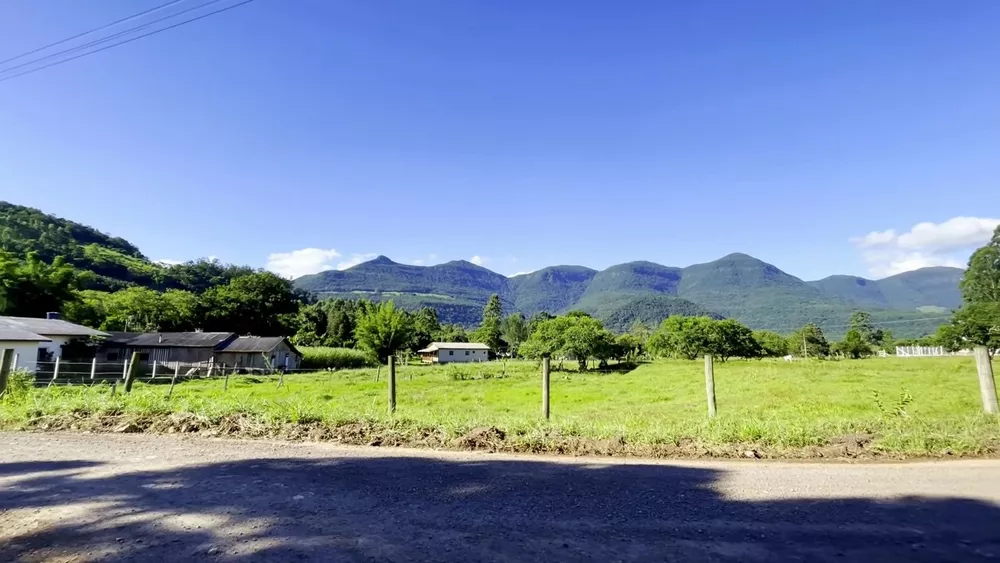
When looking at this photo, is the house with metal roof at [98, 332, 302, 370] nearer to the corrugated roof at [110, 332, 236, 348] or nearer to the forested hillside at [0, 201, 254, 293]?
the corrugated roof at [110, 332, 236, 348]

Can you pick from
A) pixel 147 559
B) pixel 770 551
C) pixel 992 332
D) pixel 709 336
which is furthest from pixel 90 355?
pixel 992 332

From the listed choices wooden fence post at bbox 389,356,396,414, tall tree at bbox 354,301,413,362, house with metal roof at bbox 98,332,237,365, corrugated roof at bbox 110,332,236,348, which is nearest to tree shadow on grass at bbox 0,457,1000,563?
wooden fence post at bbox 389,356,396,414

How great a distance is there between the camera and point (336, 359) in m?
52.5

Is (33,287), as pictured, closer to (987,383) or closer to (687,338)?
(987,383)

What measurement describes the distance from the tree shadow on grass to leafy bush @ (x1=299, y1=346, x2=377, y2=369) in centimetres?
4704

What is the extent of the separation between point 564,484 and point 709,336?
201 feet

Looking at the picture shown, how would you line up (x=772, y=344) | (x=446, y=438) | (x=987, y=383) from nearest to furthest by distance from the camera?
(x=446, y=438) → (x=987, y=383) → (x=772, y=344)

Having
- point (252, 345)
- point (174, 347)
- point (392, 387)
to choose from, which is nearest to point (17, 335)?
point (174, 347)

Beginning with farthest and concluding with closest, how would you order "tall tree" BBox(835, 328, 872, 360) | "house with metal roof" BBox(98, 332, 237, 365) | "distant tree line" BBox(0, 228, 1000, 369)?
"tall tree" BBox(835, 328, 872, 360), "house with metal roof" BBox(98, 332, 237, 365), "distant tree line" BBox(0, 228, 1000, 369)

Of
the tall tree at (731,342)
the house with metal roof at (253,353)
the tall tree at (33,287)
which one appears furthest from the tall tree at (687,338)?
the tall tree at (33,287)

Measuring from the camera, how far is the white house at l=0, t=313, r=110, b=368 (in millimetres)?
27788

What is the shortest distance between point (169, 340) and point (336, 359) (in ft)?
49.5

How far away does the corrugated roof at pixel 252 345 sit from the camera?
4284cm

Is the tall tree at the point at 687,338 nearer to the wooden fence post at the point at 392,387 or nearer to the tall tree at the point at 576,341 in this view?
the tall tree at the point at 576,341
